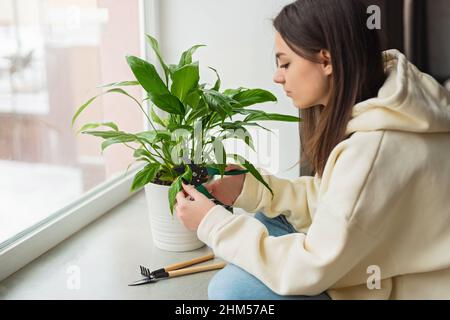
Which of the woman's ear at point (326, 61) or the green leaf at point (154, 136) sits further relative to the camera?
the green leaf at point (154, 136)

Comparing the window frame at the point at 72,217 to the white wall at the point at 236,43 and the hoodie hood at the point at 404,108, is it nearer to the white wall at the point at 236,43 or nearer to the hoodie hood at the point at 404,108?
the white wall at the point at 236,43

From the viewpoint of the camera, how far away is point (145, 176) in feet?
3.49

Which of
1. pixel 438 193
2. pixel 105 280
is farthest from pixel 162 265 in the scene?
pixel 438 193

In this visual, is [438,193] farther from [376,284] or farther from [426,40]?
[426,40]

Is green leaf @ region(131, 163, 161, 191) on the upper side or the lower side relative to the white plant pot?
upper

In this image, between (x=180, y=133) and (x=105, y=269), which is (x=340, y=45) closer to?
(x=180, y=133)

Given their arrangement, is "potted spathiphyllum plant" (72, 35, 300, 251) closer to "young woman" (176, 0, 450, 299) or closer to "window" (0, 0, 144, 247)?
"young woman" (176, 0, 450, 299)

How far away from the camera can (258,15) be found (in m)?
1.50

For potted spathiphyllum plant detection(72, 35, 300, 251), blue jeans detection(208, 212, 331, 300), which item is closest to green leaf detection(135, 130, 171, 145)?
potted spathiphyllum plant detection(72, 35, 300, 251)

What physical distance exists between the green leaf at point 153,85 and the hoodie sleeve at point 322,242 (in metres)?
0.28

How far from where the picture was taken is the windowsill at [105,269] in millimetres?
1021

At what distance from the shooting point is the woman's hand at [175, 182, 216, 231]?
3.05ft

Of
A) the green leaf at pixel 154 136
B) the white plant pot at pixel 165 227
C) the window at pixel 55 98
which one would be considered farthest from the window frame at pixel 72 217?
the green leaf at pixel 154 136

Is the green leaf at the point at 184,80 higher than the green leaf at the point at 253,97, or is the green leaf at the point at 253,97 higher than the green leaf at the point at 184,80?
the green leaf at the point at 184,80
